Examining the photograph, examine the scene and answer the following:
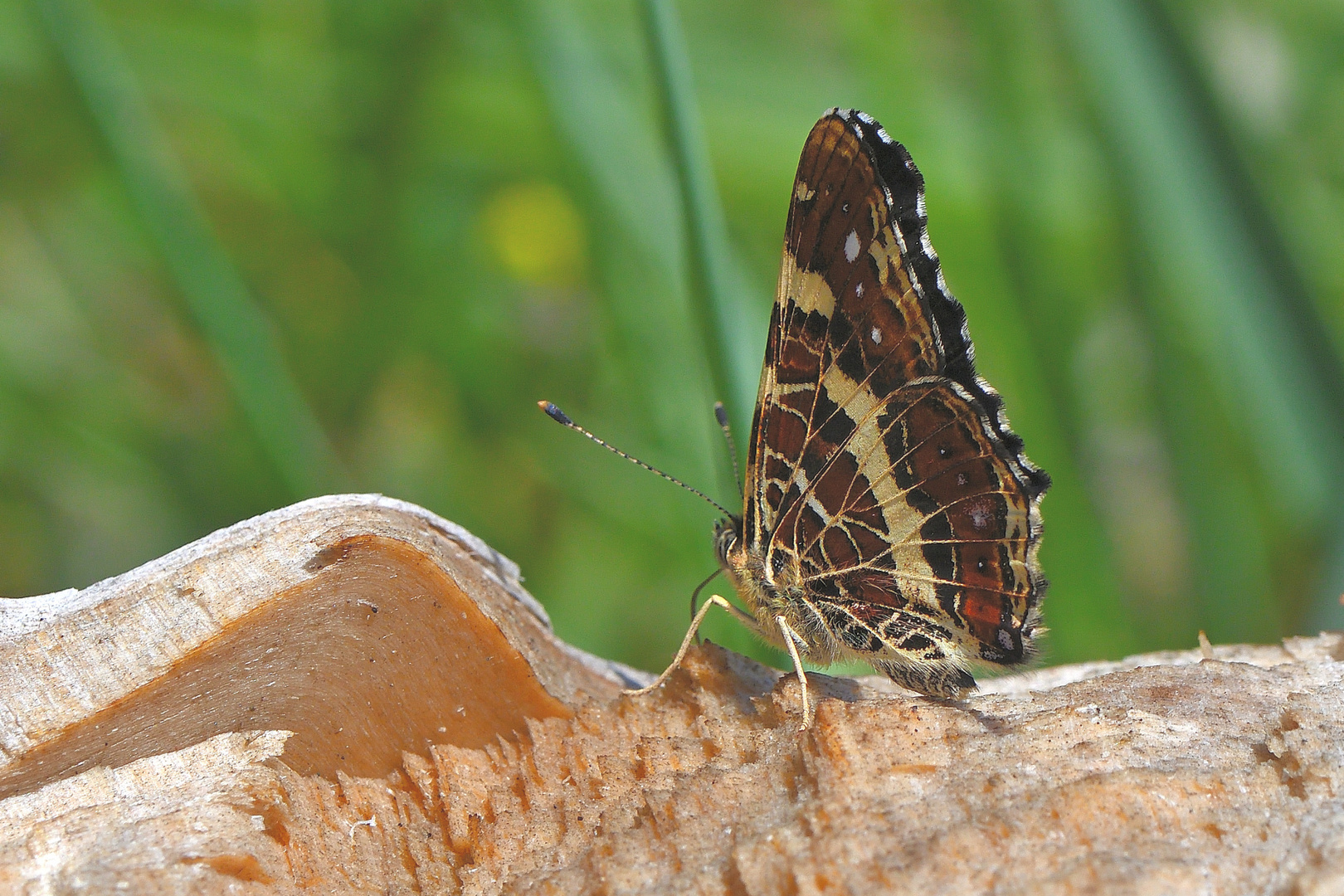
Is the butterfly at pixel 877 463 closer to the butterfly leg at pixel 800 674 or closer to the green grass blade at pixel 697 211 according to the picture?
the butterfly leg at pixel 800 674

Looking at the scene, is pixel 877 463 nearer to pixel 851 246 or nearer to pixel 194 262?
pixel 851 246

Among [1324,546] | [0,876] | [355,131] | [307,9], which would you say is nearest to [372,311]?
[355,131]

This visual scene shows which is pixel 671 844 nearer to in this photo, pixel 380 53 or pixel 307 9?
pixel 380 53

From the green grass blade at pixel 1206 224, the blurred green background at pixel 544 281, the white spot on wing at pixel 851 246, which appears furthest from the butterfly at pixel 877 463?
the blurred green background at pixel 544 281

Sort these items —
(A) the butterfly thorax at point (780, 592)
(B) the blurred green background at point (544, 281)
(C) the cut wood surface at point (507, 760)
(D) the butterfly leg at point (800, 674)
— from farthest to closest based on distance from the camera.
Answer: (B) the blurred green background at point (544, 281) < (A) the butterfly thorax at point (780, 592) < (D) the butterfly leg at point (800, 674) < (C) the cut wood surface at point (507, 760)

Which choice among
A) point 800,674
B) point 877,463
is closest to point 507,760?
point 800,674

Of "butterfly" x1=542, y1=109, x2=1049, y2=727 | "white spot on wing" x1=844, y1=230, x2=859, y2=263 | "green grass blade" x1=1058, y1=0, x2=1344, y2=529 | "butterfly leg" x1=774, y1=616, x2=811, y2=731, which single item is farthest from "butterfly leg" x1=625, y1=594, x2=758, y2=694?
"green grass blade" x1=1058, y1=0, x2=1344, y2=529
